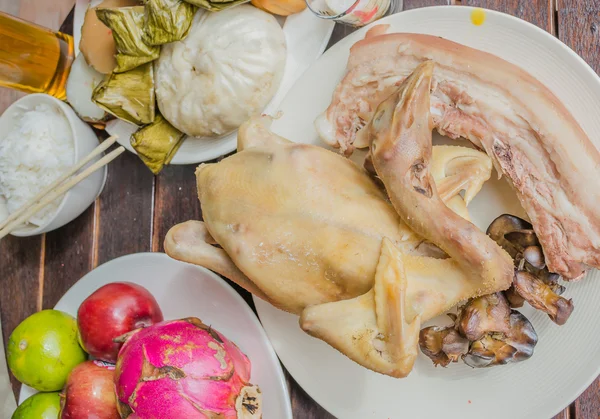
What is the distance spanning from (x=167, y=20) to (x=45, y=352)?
2.52 feet

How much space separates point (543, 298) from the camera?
900mm

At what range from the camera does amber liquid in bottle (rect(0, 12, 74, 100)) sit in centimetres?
135

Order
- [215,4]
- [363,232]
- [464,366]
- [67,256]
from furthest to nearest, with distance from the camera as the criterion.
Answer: [67,256]
[215,4]
[464,366]
[363,232]

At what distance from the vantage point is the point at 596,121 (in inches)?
36.2

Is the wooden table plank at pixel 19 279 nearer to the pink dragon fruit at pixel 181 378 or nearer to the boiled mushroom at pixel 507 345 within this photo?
the pink dragon fruit at pixel 181 378

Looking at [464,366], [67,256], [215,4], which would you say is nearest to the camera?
[464,366]

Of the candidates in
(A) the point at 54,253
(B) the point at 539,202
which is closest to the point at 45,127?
(A) the point at 54,253

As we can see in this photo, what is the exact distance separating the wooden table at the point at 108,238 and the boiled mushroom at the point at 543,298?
528 millimetres

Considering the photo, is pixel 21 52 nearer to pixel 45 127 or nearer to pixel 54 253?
pixel 45 127

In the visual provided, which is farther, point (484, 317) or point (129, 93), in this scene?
point (129, 93)

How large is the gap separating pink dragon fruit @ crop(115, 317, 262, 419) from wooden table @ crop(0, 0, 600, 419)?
8.1 inches

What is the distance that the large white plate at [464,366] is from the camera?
93 centimetres

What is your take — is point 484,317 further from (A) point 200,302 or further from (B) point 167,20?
(B) point 167,20

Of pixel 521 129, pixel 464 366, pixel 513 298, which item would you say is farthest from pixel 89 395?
pixel 521 129
